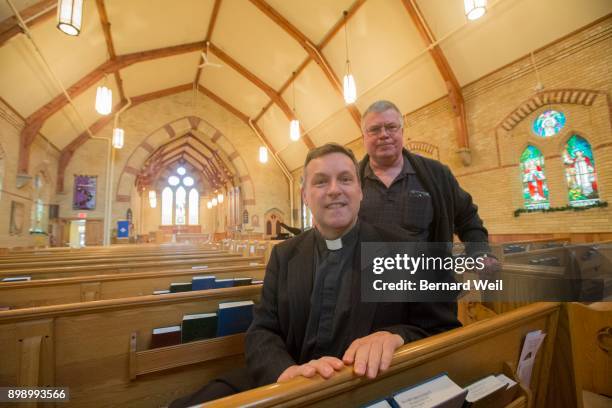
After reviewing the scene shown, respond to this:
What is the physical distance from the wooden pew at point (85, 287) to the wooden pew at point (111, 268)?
0.60m

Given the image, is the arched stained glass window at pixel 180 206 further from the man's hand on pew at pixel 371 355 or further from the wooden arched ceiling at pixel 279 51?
the man's hand on pew at pixel 371 355

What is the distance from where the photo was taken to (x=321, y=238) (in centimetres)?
117

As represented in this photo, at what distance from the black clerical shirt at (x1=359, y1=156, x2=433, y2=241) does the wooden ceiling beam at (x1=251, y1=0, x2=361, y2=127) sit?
7201 millimetres

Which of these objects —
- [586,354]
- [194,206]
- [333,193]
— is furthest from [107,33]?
[194,206]

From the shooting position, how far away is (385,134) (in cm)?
143

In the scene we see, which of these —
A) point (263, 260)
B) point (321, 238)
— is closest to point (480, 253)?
point (321, 238)

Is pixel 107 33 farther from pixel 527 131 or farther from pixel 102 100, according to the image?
pixel 527 131

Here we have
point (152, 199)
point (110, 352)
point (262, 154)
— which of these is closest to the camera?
point (110, 352)

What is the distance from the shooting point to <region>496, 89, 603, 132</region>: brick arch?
4504mm

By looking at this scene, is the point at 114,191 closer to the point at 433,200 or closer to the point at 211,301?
the point at 211,301

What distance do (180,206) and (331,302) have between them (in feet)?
78.6

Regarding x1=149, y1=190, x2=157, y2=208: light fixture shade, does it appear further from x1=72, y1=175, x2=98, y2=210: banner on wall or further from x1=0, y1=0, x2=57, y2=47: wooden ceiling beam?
x1=0, y1=0, x2=57, y2=47: wooden ceiling beam

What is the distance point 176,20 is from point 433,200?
920 centimetres

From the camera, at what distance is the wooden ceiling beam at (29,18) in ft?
16.3
